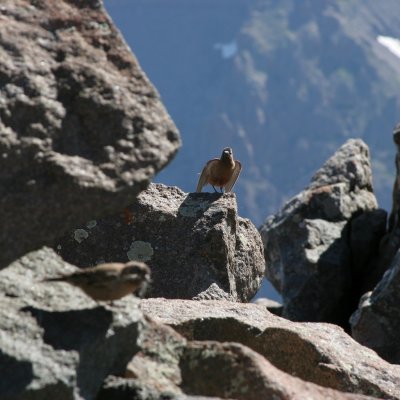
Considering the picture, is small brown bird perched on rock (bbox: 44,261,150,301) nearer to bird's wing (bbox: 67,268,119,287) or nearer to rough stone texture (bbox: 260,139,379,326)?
bird's wing (bbox: 67,268,119,287)

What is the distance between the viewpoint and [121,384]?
6.14 meters

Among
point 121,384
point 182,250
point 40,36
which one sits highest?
point 182,250

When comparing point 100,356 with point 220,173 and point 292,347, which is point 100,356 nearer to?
point 292,347

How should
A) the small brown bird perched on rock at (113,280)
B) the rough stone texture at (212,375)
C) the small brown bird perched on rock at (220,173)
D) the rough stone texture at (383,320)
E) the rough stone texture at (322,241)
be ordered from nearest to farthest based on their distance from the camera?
the rough stone texture at (212,375), the small brown bird perched on rock at (113,280), the rough stone texture at (383,320), the small brown bird perched on rock at (220,173), the rough stone texture at (322,241)

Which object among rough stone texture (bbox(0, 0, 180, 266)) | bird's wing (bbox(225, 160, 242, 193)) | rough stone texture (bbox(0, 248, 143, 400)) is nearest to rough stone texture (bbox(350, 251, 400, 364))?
bird's wing (bbox(225, 160, 242, 193))

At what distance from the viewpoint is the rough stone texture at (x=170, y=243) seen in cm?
1163

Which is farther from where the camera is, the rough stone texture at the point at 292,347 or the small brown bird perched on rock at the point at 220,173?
the small brown bird perched on rock at the point at 220,173

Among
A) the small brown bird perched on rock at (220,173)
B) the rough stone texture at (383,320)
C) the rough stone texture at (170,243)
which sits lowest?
the rough stone texture at (170,243)

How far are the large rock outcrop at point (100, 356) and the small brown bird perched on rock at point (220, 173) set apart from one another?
1281 cm

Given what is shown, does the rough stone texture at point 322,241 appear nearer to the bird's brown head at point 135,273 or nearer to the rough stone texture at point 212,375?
the rough stone texture at point 212,375

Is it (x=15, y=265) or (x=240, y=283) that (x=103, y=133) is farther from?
(x=240, y=283)

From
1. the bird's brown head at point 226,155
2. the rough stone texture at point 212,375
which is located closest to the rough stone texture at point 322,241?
the bird's brown head at point 226,155

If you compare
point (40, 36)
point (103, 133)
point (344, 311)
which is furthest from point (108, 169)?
point (344, 311)

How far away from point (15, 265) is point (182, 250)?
519 centimetres
